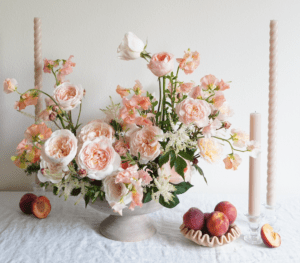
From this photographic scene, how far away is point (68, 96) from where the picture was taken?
31.6 inches

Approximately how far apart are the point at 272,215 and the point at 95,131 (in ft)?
1.63

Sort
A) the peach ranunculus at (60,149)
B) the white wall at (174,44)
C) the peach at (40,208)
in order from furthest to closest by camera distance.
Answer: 1. the white wall at (174,44)
2. the peach at (40,208)
3. the peach ranunculus at (60,149)

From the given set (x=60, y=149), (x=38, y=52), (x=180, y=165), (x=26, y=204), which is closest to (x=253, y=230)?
(x=180, y=165)

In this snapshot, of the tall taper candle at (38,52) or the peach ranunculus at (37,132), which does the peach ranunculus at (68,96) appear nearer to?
the peach ranunculus at (37,132)

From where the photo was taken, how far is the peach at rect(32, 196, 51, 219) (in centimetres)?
98

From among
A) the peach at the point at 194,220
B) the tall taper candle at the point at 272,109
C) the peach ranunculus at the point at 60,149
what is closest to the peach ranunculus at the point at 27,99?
the peach ranunculus at the point at 60,149

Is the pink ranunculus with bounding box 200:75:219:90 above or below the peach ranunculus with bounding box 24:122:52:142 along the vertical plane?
above

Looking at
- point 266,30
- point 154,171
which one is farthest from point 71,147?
point 266,30

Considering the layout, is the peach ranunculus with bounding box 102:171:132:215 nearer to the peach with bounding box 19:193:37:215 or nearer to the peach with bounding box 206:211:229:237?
the peach with bounding box 206:211:229:237

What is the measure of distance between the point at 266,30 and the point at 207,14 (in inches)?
7.6

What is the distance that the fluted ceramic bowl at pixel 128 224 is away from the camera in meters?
0.84

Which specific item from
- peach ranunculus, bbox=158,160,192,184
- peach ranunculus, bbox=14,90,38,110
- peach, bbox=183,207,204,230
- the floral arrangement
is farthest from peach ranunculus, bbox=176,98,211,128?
peach ranunculus, bbox=14,90,38,110

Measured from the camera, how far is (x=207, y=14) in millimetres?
1130

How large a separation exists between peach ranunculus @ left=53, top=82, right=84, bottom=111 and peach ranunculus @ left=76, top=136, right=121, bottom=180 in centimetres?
11
